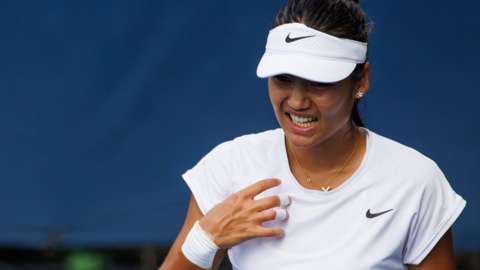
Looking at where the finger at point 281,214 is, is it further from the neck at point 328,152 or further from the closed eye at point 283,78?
the closed eye at point 283,78

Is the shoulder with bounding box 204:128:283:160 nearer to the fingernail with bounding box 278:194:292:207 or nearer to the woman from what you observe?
the woman

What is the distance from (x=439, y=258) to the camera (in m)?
2.49

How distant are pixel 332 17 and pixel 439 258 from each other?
61cm

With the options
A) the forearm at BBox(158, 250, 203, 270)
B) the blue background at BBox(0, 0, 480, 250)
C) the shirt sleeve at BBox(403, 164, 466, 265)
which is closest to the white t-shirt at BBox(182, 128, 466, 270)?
the shirt sleeve at BBox(403, 164, 466, 265)

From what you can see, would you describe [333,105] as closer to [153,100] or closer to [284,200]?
[284,200]

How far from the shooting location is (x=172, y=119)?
12.1 ft

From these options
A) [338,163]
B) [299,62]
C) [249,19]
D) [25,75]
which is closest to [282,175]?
[338,163]

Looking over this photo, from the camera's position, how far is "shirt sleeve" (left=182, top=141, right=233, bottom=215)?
2.60 meters

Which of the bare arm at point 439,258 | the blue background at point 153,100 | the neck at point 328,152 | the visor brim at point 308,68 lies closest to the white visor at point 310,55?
the visor brim at point 308,68

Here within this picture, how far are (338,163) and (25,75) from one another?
4.89 ft

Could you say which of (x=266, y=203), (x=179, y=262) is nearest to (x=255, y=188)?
(x=266, y=203)

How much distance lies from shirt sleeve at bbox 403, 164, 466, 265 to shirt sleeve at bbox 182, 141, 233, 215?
0.46 meters

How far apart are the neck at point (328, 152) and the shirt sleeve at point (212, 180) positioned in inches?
6.7

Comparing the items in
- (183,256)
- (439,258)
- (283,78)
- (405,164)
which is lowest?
(439,258)
